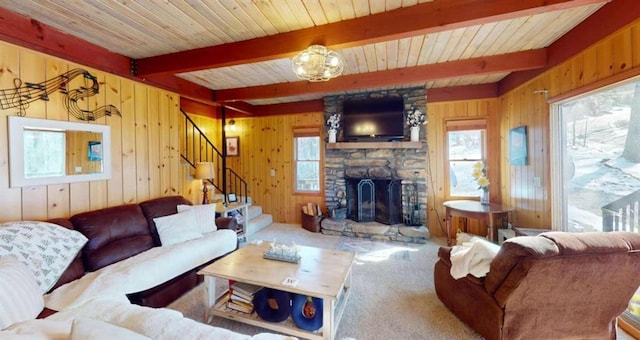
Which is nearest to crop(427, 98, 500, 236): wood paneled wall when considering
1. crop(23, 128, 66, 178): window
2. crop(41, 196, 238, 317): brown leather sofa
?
crop(41, 196, 238, 317): brown leather sofa

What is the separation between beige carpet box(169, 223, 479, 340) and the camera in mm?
1979

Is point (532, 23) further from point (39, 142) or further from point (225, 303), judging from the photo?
point (39, 142)

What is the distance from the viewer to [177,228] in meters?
2.85

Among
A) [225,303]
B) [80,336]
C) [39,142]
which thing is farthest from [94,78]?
[80,336]

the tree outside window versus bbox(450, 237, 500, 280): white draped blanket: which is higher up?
the tree outside window

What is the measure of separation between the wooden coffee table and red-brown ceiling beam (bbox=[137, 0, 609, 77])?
1939 mm

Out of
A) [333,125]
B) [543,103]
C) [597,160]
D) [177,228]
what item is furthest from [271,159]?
[597,160]

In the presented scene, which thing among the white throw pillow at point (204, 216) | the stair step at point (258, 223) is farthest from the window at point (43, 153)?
the stair step at point (258, 223)

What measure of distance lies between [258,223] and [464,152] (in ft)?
12.9

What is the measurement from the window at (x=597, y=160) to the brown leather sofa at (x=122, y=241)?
13.0ft

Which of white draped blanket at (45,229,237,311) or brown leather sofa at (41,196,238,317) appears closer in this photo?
white draped blanket at (45,229,237,311)

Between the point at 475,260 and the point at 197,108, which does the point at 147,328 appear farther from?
the point at 197,108

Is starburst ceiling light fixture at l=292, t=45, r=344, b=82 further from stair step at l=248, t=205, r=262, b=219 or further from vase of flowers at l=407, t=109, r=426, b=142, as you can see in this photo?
stair step at l=248, t=205, r=262, b=219

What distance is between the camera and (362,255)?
140 inches
